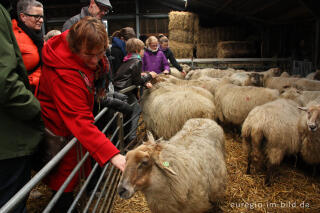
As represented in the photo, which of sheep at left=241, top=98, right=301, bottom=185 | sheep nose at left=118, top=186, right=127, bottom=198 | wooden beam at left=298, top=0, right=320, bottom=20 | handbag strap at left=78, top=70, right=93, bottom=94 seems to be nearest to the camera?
handbag strap at left=78, top=70, right=93, bottom=94

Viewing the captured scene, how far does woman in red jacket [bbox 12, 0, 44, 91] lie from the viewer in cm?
163

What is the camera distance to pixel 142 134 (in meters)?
4.27

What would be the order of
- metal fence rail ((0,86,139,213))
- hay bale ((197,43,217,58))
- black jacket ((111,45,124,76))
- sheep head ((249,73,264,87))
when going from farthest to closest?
hay bale ((197,43,217,58)), sheep head ((249,73,264,87)), black jacket ((111,45,124,76)), metal fence rail ((0,86,139,213))

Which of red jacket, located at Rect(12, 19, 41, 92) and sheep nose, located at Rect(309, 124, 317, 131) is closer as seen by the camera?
red jacket, located at Rect(12, 19, 41, 92)

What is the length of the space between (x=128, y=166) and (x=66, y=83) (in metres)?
0.63

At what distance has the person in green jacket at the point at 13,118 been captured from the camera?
924mm

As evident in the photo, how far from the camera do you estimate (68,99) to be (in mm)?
1207

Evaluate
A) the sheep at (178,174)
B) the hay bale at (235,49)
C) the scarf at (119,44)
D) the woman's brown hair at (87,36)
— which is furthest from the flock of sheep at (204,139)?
the hay bale at (235,49)

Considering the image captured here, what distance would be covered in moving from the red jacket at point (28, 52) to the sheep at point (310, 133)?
2.98 m

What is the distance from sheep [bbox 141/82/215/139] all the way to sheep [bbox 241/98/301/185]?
58cm

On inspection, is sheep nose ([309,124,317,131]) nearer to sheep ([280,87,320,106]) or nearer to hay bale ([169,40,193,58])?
sheep ([280,87,320,106])

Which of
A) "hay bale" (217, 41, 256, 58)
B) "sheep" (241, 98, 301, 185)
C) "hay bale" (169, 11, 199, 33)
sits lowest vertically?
"sheep" (241, 98, 301, 185)

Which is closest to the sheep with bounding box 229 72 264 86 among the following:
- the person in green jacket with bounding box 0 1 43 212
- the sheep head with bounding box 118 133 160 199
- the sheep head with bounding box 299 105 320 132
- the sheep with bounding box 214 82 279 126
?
the sheep with bounding box 214 82 279 126

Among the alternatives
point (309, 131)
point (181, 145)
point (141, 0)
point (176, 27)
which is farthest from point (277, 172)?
point (141, 0)
